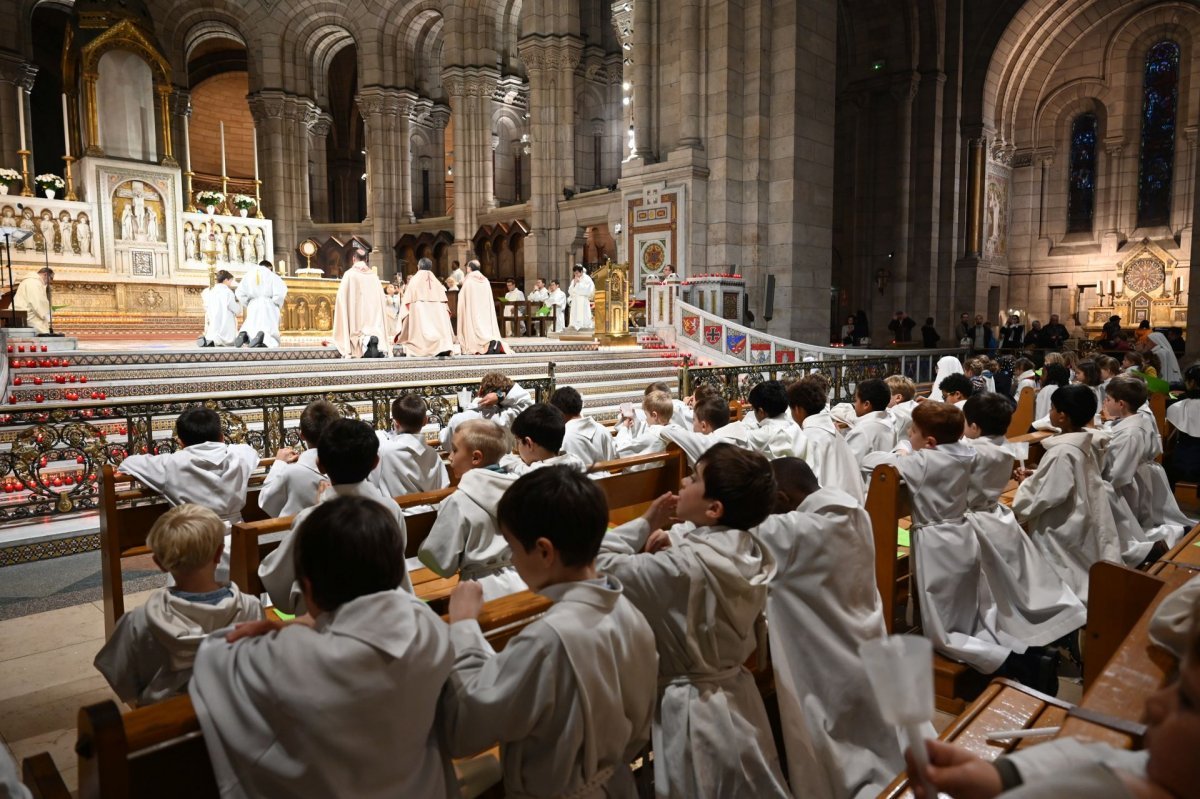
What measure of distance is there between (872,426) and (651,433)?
1626 millimetres

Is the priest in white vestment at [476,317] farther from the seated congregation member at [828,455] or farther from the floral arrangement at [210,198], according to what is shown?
the seated congregation member at [828,455]

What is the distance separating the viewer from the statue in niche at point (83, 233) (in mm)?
15688

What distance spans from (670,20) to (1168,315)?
18.7 m

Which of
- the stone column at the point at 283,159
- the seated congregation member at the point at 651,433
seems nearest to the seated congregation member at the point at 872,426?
the seated congregation member at the point at 651,433

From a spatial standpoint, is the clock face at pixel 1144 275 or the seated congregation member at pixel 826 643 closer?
the seated congregation member at pixel 826 643

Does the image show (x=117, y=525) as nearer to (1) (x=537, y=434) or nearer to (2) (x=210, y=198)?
(1) (x=537, y=434)

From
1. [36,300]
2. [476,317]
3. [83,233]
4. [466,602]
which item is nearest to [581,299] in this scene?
[476,317]

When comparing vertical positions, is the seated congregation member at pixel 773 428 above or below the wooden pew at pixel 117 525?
above

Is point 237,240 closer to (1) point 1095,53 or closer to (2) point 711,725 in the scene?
(2) point 711,725

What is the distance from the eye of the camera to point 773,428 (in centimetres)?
503

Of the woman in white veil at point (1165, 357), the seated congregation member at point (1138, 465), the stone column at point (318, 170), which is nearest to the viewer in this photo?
the seated congregation member at point (1138, 465)

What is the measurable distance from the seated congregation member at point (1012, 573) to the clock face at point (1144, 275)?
2556cm

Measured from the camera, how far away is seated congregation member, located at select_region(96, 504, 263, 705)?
2340 millimetres

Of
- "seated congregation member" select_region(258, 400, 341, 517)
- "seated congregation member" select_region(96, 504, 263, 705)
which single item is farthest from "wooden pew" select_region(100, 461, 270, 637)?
"seated congregation member" select_region(96, 504, 263, 705)
